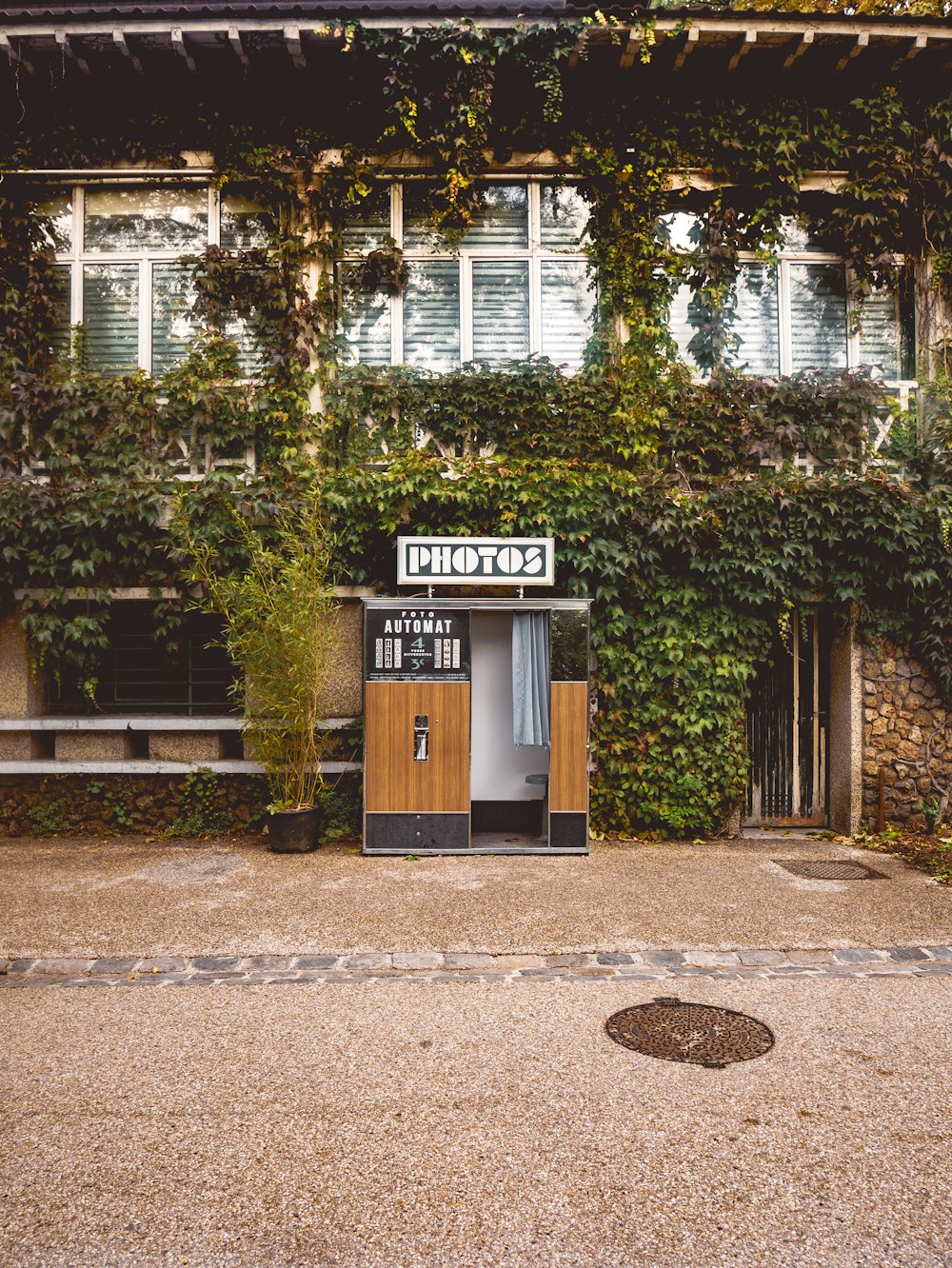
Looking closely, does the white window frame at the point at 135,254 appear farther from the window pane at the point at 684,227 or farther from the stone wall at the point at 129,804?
the window pane at the point at 684,227

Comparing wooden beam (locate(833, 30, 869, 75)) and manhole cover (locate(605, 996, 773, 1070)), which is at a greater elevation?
wooden beam (locate(833, 30, 869, 75))

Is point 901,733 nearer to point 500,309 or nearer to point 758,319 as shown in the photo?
point 758,319

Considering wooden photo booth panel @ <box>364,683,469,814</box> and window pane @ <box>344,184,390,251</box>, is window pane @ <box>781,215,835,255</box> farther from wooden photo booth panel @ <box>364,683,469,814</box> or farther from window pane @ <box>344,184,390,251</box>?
wooden photo booth panel @ <box>364,683,469,814</box>

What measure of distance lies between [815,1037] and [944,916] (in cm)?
275

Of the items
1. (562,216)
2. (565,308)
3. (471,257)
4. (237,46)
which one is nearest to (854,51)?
(562,216)

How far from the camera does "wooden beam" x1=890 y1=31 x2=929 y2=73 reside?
912 centimetres

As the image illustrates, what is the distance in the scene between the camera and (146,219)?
33.0 feet

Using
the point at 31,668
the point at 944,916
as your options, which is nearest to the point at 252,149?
the point at 31,668

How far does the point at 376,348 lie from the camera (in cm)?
994

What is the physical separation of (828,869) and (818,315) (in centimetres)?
664

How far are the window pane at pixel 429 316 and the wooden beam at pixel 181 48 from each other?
317 centimetres

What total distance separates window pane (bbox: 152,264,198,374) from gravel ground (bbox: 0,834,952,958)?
18.7 feet

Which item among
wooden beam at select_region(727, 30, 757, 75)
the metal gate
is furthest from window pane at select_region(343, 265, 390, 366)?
the metal gate

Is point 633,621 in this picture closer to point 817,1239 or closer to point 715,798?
point 715,798
